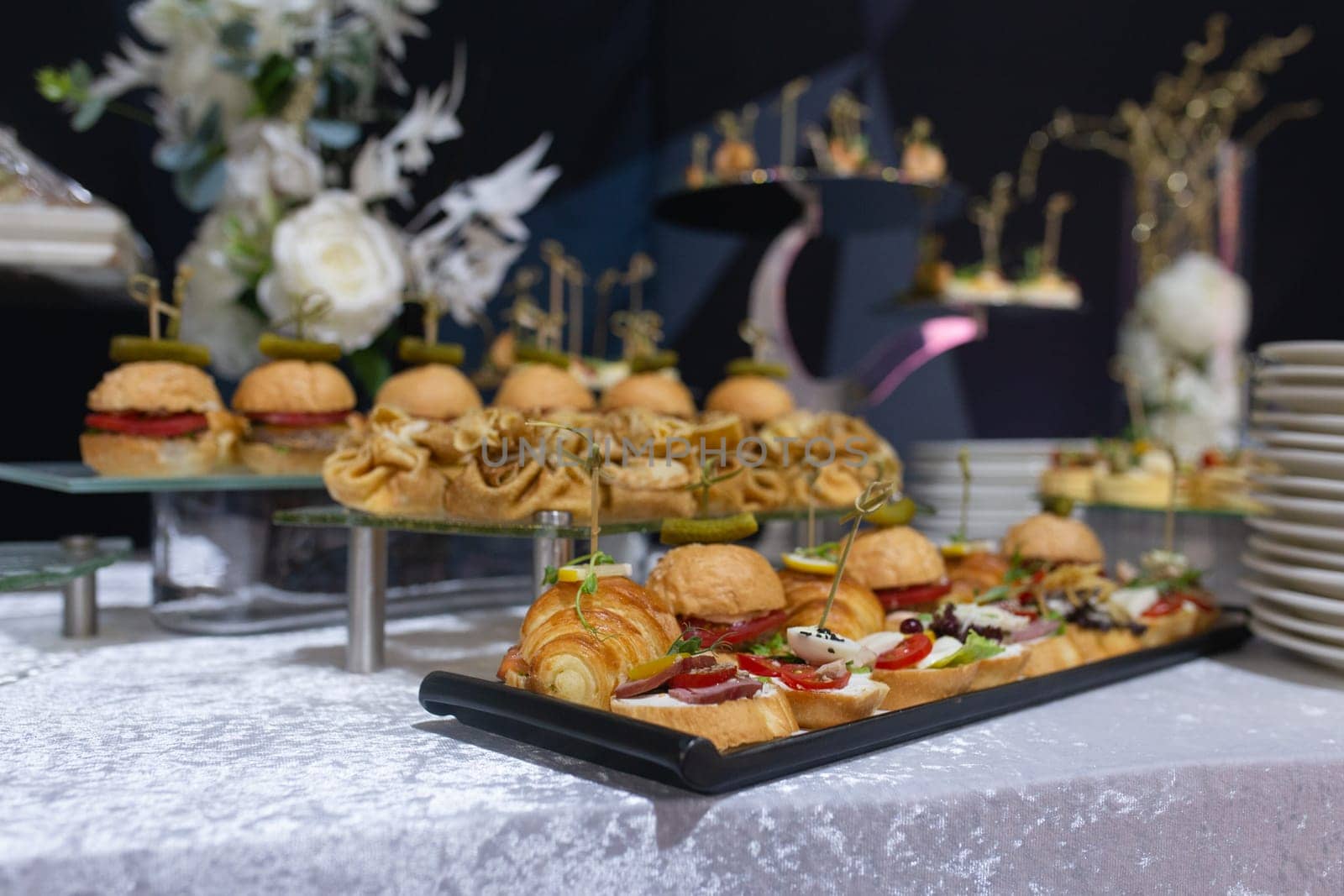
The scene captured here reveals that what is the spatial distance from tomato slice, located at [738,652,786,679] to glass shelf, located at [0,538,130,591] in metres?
1.04

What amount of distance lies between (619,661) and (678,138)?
3.90 metres

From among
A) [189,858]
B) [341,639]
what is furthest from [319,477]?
[189,858]

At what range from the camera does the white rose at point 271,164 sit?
2152 millimetres

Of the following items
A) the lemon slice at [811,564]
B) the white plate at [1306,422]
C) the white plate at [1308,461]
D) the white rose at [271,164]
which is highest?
the white rose at [271,164]

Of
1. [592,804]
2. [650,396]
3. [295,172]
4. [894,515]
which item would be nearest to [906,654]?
[894,515]

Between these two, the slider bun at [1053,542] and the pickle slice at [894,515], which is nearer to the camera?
the pickle slice at [894,515]

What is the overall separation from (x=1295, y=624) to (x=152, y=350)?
194 centimetres

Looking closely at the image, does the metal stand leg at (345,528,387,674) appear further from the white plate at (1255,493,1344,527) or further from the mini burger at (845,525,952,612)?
the white plate at (1255,493,1344,527)

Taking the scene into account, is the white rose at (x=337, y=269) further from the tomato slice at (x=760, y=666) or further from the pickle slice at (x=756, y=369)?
the tomato slice at (x=760, y=666)

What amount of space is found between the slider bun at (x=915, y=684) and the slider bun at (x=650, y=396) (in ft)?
3.11

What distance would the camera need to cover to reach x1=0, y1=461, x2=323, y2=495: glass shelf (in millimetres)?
1662

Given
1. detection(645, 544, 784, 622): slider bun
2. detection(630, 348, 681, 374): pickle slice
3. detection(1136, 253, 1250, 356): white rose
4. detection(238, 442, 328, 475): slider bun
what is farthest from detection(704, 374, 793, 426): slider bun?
detection(1136, 253, 1250, 356): white rose

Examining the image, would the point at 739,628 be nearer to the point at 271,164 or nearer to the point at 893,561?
the point at 893,561

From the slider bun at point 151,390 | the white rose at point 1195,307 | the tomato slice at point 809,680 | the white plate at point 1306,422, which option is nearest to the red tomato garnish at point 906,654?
the tomato slice at point 809,680
